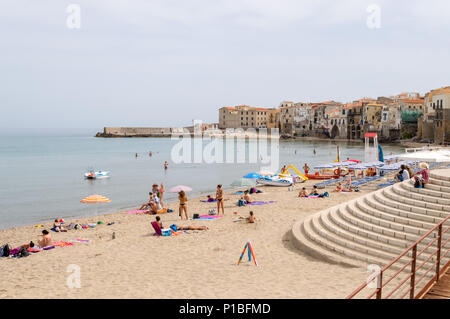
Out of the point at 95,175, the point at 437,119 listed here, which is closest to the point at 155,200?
the point at 95,175

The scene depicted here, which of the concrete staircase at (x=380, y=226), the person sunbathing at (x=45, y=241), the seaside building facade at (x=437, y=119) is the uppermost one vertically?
the seaside building facade at (x=437, y=119)

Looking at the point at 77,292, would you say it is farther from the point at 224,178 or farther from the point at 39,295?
the point at 224,178

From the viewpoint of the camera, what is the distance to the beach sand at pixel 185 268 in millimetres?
8562

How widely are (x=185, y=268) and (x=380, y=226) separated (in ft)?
17.3

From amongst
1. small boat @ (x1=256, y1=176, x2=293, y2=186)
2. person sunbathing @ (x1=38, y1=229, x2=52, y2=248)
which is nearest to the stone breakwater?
small boat @ (x1=256, y1=176, x2=293, y2=186)

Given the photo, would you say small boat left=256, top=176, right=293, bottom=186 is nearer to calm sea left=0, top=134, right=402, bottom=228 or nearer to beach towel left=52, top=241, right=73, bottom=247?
calm sea left=0, top=134, right=402, bottom=228

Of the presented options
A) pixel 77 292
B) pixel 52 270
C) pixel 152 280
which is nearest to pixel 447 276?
pixel 152 280

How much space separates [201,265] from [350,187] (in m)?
15.8

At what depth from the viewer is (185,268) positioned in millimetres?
10211

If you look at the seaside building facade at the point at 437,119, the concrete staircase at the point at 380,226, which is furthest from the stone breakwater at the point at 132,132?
the concrete staircase at the point at 380,226

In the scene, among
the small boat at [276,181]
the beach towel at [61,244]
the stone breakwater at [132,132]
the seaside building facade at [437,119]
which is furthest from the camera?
the stone breakwater at [132,132]

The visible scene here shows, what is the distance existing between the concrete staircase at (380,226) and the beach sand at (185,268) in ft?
1.68

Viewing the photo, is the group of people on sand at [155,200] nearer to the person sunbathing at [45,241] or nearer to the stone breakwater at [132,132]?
the person sunbathing at [45,241]

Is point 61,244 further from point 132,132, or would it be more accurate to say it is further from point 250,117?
point 132,132
